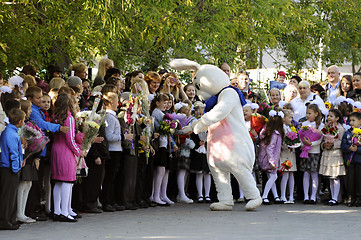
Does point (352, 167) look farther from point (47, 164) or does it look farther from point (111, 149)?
point (47, 164)

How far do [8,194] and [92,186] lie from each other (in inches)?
80.1

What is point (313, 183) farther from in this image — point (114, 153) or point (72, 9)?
point (72, 9)

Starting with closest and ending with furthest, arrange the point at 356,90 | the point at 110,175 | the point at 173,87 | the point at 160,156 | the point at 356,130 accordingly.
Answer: the point at 110,175, the point at 160,156, the point at 356,130, the point at 173,87, the point at 356,90

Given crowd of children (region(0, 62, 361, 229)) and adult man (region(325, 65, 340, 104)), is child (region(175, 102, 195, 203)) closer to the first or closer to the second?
crowd of children (region(0, 62, 361, 229))

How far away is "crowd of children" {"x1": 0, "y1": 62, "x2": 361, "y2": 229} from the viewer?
32.7 ft

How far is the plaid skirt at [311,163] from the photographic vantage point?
44.5 feet

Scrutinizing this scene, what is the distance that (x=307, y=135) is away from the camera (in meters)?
13.6

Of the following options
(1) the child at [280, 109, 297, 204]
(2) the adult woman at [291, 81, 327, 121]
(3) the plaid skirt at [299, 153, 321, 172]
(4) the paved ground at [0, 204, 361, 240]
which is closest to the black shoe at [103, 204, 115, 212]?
(4) the paved ground at [0, 204, 361, 240]

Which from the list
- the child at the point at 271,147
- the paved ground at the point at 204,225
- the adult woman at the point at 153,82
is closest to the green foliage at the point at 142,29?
the adult woman at the point at 153,82

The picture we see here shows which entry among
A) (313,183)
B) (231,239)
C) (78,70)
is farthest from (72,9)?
(231,239)

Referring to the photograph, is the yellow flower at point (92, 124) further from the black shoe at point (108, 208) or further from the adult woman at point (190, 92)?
the adult woman at point (190, 92)

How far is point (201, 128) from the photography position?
1146 cm

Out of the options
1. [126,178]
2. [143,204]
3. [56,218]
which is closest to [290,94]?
[143,204]

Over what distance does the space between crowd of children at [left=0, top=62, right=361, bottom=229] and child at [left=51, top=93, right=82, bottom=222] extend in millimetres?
14
